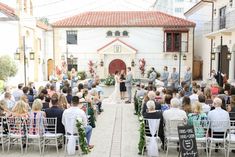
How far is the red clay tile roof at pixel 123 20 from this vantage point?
3164 cm

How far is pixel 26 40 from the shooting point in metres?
27.5

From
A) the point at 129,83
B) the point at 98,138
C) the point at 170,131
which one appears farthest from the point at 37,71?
the point at 170,131

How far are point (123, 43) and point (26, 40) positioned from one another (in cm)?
889

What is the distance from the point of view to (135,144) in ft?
29.5

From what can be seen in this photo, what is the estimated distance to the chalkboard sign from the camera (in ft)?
23.0

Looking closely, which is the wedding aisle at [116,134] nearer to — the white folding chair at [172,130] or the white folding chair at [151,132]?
the white folding chair at [151,132]

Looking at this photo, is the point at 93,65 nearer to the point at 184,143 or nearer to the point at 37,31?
the point at 37,31

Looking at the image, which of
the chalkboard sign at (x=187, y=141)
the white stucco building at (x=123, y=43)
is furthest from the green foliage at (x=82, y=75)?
the chalkboard sign at (x=187, y=141)

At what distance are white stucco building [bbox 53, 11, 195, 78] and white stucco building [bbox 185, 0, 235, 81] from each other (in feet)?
6.46

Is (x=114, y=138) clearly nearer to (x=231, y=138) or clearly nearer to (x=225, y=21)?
(x=231, y=138)

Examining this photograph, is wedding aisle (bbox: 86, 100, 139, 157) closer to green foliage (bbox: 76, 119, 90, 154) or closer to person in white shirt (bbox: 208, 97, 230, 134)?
green foliage (bbox: 76, 119, 90, 154)

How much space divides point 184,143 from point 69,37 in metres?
26.6

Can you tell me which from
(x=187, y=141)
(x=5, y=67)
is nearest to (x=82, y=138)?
(x=187, y=141)

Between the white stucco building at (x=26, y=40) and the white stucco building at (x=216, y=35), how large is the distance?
12.2 m
